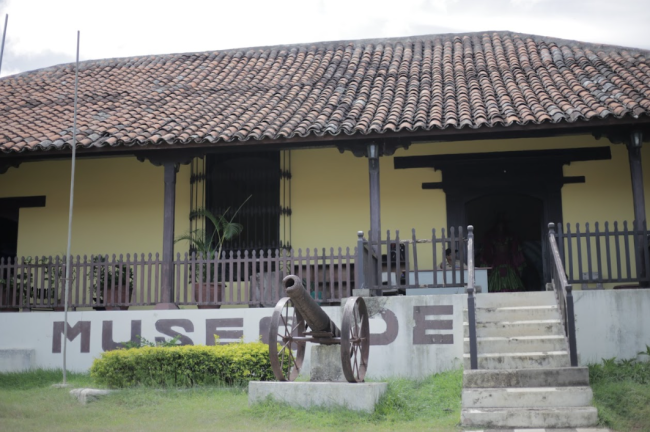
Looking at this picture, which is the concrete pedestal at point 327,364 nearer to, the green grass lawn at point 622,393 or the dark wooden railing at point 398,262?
the dark wooden railing at point 398,262

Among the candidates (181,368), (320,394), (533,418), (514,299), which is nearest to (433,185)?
(514,299)

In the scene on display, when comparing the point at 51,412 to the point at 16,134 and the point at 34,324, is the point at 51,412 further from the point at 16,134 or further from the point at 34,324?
the point at 16,134

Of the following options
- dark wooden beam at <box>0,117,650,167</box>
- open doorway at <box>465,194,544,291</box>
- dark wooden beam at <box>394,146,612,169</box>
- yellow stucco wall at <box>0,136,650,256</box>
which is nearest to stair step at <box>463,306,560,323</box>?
dark wooden beam at <box>0,117,650,167</box>

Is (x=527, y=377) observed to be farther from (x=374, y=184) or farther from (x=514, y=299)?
(x=374, y=184)

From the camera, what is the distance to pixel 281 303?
8617 millimetres

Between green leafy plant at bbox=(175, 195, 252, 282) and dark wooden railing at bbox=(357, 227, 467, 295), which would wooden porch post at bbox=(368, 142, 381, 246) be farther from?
green leafy plant at bbox=(175, 195, 252, 282)

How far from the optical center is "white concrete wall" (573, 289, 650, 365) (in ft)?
33.5

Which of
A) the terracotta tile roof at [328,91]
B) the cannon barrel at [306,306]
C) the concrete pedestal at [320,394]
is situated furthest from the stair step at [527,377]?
the terracotta tile roof at [328,91]

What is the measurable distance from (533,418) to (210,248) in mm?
7325

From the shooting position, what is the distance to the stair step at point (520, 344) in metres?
9.21

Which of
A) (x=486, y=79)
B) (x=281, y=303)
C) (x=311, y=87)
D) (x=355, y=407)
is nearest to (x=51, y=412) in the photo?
(x=281, y=303)

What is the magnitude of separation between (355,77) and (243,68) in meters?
2.75

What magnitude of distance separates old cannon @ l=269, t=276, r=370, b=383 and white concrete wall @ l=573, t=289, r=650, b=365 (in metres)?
3.26

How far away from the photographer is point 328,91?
14109 millimetres
